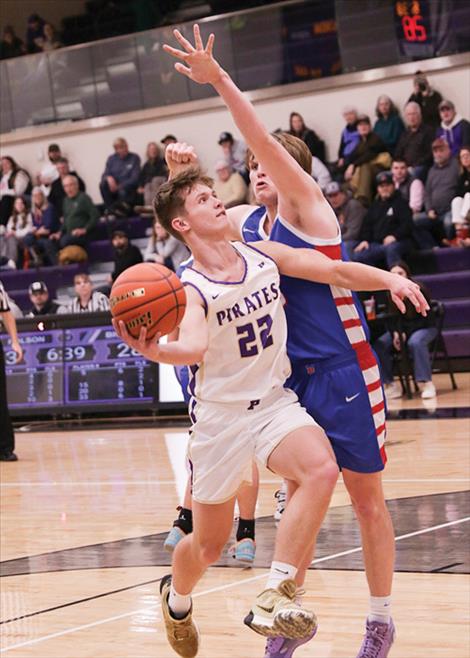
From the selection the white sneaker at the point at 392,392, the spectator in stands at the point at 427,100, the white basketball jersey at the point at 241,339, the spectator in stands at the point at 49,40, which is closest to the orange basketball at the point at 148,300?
the white basketball jersey at the point at 241,339

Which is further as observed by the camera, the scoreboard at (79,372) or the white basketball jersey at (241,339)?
the scoreboard at (79,372)

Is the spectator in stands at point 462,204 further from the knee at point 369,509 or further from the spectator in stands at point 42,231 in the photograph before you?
the knee at point 369,509

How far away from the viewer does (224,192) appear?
1789 centimetres

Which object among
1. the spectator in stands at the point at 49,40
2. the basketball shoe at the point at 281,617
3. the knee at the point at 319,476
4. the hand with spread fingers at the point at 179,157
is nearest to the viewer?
the basketball shoe at the point at 281,617

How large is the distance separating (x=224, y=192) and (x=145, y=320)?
1413cm

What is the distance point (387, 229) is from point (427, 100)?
2351 mm

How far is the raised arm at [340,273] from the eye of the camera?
14.0 feet

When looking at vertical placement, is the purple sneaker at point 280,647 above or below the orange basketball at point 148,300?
below

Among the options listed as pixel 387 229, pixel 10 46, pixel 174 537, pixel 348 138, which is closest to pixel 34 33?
pixel 10 46

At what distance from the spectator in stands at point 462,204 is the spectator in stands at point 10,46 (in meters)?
10.5

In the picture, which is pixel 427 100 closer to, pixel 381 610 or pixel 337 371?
pixel 337 371

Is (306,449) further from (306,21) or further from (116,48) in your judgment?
(116,48)

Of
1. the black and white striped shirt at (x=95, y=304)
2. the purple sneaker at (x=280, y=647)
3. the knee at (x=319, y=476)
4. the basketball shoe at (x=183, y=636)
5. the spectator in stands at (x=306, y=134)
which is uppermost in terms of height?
the spectator in stands at (x=306, y=134)

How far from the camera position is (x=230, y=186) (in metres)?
17.8
